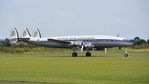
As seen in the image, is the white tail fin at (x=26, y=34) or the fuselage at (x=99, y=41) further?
the white tail fin at (x=26, y=34)

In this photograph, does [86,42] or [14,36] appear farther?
[14,36]

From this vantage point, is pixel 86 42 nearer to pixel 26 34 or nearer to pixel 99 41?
pixel 99 41

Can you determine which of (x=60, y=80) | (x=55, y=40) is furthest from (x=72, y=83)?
(x=55, y=40)

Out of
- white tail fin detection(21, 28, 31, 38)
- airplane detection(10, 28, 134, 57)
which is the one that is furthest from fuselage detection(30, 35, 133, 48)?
white tail fin detection(21, 28, 31, 38)

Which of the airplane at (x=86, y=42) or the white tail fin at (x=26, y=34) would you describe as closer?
the airplane at (x=86, y=42)

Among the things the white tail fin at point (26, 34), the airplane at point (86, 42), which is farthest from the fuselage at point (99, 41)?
the white tail fin at point (26, 34)

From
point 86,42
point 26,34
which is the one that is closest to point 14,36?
point 26,34

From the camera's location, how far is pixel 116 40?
65938 millimetres

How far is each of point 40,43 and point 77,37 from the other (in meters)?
10.1

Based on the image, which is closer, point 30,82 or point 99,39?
point 30,82

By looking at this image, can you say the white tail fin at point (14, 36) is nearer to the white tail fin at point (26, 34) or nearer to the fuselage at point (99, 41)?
the white tail fin at point (26, 34)

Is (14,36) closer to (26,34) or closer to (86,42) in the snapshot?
(26,34)

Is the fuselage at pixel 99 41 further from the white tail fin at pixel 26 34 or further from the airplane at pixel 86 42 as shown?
the white tail fin at pixel 26 34

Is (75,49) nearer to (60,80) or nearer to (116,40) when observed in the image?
(116,40)
